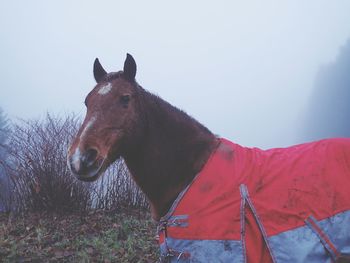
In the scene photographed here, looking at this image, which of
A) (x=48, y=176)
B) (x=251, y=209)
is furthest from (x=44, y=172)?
(x=251, y=209)

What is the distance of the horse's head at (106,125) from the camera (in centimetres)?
236

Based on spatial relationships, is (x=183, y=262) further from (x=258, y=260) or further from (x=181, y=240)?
(x=258, y=260)

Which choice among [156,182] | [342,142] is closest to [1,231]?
[156,182]

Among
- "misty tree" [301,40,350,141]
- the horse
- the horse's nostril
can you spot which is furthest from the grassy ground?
"misty tree" [301,40,350,141]

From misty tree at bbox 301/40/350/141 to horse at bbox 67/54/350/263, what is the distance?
88.3ft

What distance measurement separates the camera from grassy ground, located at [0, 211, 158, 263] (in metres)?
5.05

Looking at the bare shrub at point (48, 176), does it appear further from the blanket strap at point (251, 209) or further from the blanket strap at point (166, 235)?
the blanket strap at point (251, 209)

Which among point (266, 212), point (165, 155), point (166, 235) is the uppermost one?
point (165, 155)

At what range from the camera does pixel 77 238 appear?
592 centimetres

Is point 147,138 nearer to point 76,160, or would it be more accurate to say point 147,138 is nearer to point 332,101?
point 76,160

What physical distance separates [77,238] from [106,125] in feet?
13.3

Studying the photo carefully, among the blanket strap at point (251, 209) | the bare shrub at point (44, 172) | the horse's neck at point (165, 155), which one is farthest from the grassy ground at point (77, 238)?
the blanket strap at point (251, 209)

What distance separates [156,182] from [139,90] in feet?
2.59

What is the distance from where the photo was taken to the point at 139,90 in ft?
9.45
